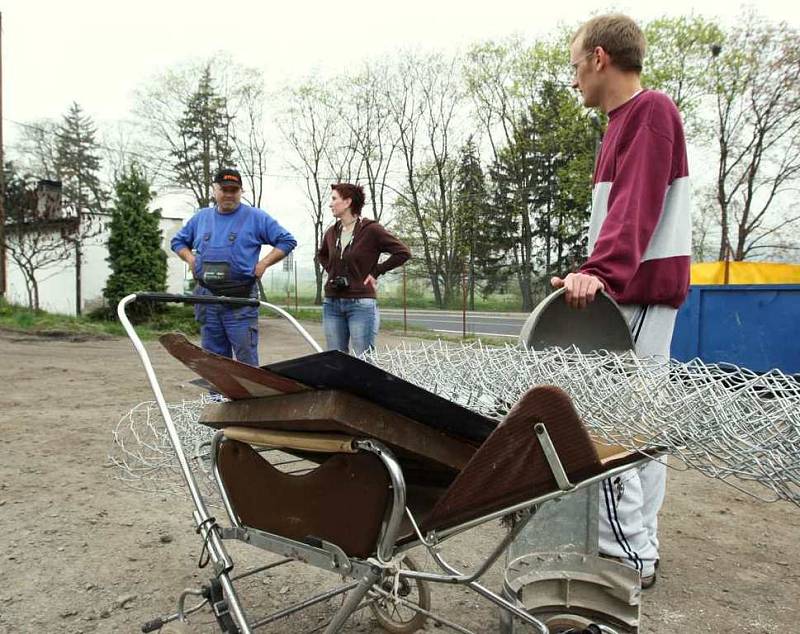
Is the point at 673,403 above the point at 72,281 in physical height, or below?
below

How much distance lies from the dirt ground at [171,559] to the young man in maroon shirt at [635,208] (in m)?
0.48

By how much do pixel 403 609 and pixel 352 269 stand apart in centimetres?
285

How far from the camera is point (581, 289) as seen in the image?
5.45 ft

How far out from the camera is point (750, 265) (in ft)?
33.9

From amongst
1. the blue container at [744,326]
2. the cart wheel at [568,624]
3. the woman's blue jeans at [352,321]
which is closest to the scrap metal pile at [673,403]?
the cart wheel at [568,624]

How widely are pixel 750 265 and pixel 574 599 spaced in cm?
1001


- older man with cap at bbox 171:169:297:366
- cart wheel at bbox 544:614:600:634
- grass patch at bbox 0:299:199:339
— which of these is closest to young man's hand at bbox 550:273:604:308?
cart wheel at bbox 544:614:600:634

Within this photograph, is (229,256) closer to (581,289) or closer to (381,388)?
(581,289)

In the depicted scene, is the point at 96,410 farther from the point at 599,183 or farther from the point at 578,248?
the point at 578,248

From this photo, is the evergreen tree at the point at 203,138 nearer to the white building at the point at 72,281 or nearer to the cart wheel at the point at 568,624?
the white building at the point at 72,281

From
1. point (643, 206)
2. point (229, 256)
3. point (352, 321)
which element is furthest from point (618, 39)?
point (352, 321)

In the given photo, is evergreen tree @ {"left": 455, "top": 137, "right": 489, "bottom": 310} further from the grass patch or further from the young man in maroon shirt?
the young man in maroon shirt

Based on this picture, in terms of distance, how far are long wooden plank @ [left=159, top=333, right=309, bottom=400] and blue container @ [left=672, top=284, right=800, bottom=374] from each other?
23.8ft

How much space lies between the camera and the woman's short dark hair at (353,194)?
16.0 ft
